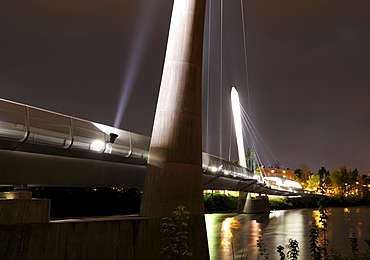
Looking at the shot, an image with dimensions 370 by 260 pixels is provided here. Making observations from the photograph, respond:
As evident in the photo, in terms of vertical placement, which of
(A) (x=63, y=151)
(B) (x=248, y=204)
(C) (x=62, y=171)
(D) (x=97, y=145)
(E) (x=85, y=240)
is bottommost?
(E) (x=85, y=240)

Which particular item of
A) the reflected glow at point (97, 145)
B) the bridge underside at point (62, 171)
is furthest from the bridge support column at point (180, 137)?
the bridge underside at point (62, 171)

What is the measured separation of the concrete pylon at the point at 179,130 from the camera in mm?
12055

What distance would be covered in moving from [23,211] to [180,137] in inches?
234

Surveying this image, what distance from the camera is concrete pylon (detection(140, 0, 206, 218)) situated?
39.5 feet

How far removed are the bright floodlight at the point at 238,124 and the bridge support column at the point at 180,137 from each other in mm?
42271

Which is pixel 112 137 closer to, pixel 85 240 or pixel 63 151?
pixel 63 151

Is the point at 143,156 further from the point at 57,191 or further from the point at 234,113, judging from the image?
the point at 234,113

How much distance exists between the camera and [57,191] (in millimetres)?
20844

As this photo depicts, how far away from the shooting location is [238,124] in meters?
57.8

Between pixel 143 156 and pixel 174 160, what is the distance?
414 centimetres

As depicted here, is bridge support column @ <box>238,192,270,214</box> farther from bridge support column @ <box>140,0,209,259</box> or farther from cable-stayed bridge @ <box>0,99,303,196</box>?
bridge support column @ <box>140,0,209,259</box>

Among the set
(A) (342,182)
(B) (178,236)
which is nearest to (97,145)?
(B) (178,236)

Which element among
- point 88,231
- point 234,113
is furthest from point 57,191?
point 234,113

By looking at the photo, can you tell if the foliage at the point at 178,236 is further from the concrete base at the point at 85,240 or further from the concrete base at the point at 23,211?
the concrete base at the point at 23,211
